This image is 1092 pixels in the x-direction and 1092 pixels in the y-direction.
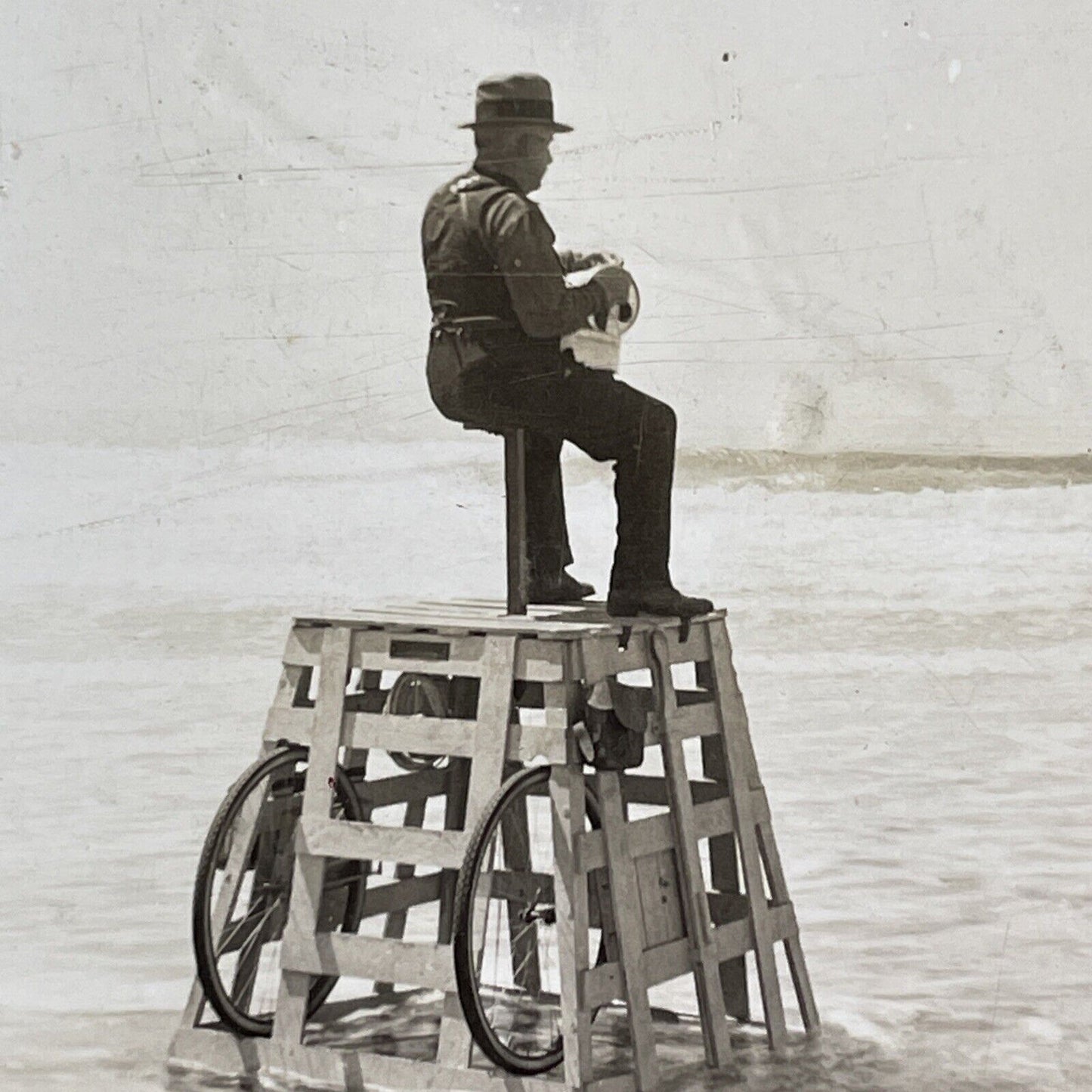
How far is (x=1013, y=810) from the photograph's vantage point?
732 centimetres

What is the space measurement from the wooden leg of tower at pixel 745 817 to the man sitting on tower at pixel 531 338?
0.18 m

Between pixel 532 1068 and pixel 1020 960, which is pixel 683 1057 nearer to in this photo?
pixel 532 1068

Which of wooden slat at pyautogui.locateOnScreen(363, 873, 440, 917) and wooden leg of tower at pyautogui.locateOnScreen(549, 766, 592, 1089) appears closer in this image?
wooden leg of tower at pyautogui.locateOnScreen(549, 766, 592, 1089)

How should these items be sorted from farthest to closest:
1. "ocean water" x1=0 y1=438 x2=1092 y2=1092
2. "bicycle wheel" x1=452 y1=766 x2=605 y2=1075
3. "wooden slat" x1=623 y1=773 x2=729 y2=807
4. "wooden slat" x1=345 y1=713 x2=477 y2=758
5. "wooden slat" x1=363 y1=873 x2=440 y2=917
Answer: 1. "ocean water" x1=0 y1=438 x2=1092 y2=1092
2. "wooden slat" x1=363 y1=873 x2=440 y2=917
3. "wooden slat" x1=623 y1=773 x2=729 y2=807
4. "wooden slat" x1=345 y1=713 x2=477 y2=758
5. "bicycle wheel" x1=452 y1=766 x2=605 y2=1075

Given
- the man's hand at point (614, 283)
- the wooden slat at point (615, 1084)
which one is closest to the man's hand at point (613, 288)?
the man's hand at point (614, 283)

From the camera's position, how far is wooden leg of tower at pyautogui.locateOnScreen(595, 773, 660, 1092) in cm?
488

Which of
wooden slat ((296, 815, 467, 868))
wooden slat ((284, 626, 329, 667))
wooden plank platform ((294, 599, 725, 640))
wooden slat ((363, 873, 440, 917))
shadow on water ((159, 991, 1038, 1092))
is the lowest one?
shadow on water ((159, 991, 1038, 1092))

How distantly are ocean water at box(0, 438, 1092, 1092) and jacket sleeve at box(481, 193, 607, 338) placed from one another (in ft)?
7.20

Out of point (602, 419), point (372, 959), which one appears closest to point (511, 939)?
point (372, 959)

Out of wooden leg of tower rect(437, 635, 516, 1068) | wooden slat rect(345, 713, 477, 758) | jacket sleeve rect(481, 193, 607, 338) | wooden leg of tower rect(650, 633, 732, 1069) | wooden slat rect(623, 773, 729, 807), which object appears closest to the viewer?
wooden leg of tower rect(437, 635, 516, 1068)

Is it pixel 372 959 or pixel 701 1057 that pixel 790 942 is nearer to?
pixel 701 1057

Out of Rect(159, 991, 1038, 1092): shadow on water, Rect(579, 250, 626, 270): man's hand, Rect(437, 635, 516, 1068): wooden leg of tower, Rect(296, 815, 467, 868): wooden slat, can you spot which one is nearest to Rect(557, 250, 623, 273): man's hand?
Rect(579, 250, 626, 270): man's hand

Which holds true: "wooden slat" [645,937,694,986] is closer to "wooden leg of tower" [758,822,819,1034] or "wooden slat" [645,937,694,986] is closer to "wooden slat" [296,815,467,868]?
"wooden leg of tower" [758,822,819,1034]

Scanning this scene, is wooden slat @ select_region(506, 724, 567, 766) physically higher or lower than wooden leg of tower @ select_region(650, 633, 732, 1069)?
higher
